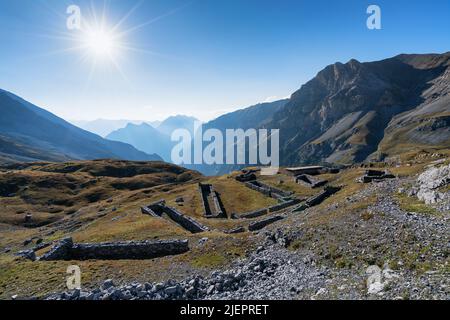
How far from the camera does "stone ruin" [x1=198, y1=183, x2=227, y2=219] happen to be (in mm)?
60844

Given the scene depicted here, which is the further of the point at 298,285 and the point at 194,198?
the point at 194,198

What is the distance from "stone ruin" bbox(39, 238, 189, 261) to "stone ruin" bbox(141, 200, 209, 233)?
14793 mm

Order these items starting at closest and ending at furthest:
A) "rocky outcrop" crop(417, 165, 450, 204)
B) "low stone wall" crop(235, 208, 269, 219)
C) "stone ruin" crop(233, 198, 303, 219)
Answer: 1. "rocky outcrop" crop(417, 165, 450, 204)
2. "low stone wall" crop(235, 208, 269, 219)
3. "stone ruin" crop(233, 198, 303, 219)

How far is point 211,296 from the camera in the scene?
19.1 m

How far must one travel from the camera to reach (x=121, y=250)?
30.5m

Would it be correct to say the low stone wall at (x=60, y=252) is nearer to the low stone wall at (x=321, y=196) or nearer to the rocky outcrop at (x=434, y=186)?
the rocky outcrop at (x=434, y=186)

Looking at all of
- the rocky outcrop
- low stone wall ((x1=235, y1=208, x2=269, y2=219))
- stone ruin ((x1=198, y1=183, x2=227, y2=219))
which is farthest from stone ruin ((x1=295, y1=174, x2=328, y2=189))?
the rocky outcrop

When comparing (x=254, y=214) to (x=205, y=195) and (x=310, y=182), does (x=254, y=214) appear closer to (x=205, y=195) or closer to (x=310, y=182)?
(x=205, y=195)

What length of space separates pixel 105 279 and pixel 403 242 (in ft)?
71.1

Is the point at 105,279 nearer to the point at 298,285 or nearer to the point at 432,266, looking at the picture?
the point at 298,285

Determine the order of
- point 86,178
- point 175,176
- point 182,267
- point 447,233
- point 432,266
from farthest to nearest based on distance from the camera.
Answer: point 175,176 < point 86,178 < point 182,267 < point 447,233 < point 432,266

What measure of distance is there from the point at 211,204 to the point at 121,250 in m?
42.5

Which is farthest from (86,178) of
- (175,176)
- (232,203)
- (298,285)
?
(298,285)

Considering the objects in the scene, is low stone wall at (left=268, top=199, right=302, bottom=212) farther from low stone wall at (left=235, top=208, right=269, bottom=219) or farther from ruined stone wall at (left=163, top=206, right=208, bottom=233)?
ruined stone wall at (left=163, top=206, right=208, bottom=233)
